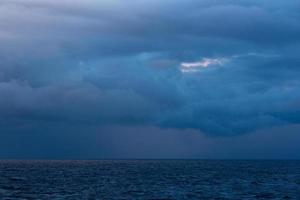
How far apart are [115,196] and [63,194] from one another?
829 cm

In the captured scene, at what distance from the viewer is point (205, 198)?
7512cm

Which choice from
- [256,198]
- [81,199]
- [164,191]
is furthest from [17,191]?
[256,198]

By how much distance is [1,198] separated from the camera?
71.2m

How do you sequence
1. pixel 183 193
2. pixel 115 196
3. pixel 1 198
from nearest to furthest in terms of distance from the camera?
pixel 1 198, pixel 115 196, pixel 183 193

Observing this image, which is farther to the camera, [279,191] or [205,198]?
[279,191]

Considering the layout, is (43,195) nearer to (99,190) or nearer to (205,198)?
(99,190)

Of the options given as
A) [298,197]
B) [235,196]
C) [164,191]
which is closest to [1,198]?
[164,191]

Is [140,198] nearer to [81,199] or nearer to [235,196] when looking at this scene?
[81,199]

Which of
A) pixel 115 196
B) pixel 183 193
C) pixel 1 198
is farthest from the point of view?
pixel 183 193

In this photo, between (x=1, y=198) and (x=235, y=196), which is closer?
(x=1, y=198)

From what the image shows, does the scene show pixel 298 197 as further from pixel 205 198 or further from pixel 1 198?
pixel 1 198

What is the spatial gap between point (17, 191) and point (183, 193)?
1016 inches

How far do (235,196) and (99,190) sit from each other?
22242 millimetres

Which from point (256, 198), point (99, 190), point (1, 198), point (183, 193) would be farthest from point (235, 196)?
point (1, 198)
